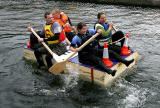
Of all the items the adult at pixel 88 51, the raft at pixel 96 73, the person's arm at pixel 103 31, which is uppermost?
the person's arm at pixel 103 31

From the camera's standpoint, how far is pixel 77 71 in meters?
7.72

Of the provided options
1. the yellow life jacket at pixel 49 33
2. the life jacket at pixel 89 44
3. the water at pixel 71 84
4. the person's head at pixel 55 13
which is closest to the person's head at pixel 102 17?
the life jacket at pixel 89 44

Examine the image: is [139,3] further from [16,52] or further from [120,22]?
[16,52]

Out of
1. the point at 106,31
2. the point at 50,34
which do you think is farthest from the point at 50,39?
the point at 106,31

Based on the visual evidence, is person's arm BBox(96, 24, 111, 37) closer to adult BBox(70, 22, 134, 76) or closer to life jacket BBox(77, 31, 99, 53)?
adult BBox(70, 22, 134, 76)

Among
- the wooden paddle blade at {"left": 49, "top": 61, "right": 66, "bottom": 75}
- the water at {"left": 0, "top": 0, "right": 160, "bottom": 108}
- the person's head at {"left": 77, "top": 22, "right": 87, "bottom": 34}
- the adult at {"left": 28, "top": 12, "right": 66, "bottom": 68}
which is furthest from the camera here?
the adult at {"left": 28, "top": 12, "right": 66, "bottom": 68}

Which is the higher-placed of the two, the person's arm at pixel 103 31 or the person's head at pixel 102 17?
the person's head at pixel 102 17

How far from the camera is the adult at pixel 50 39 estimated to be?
7.87 metres

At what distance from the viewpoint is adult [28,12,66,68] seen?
7.87m

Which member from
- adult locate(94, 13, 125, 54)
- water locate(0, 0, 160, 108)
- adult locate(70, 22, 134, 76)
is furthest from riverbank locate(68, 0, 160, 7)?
adult locate(70, 22, 134, 76)

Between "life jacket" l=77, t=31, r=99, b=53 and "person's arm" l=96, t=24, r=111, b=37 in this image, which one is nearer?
"life jacket" l=77, t=31, r=99, b=53

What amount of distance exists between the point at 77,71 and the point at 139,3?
51.5 feet

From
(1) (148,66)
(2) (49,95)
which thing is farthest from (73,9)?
(2) (49,95)

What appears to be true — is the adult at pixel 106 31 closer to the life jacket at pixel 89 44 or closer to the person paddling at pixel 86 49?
the person paddling at pixel 86 49
